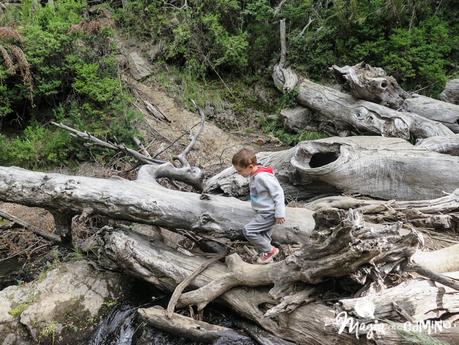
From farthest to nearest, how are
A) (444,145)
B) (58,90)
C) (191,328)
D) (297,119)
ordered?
(297,119)
(58,90)
(444,145)
(191,328)

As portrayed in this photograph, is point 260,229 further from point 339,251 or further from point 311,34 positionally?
point 311,34

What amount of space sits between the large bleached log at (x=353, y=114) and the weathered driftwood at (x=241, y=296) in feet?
16.1

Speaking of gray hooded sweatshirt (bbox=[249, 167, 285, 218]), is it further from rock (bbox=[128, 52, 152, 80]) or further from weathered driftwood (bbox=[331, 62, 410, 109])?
rock (bbox=[128, 52, 152, 80])

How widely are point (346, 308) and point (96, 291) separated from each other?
11.2ft

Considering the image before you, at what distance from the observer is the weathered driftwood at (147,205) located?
5582mm

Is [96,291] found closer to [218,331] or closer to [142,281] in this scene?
[142,281]

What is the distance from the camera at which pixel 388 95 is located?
913 centimetres

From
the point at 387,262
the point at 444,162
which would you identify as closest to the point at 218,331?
the point at 387,262

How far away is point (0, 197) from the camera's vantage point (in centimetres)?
600

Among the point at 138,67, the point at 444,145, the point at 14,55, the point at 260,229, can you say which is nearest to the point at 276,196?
the point at 260,229

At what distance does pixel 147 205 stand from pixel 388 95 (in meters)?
6.02

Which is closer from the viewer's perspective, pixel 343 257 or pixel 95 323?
pixel 343 257

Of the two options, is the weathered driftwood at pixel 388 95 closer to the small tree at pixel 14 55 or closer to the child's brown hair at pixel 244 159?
the child's brown hair at pixel 244 159

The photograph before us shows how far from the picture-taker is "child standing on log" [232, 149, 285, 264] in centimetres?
486
